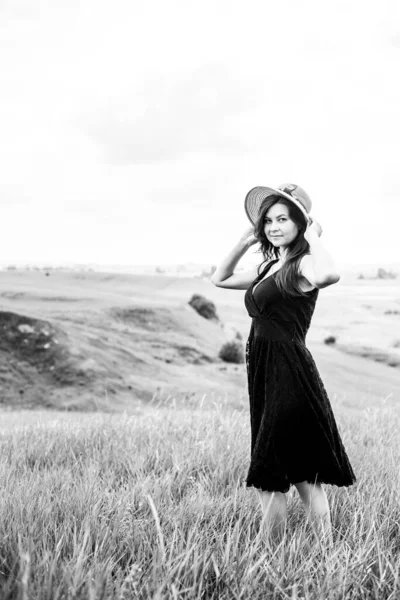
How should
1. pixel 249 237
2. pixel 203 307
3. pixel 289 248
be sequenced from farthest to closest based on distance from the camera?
pixel 203 307 < pixel 249 237 < pixel 289 248

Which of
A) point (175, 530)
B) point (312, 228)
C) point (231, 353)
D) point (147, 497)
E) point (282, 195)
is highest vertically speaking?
point (282, 195)

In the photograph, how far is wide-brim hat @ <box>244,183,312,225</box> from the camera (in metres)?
3.45

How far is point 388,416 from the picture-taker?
297 inches

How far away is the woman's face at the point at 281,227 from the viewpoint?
3.53 meters

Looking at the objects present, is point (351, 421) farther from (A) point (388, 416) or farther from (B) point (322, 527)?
(B) point (322, 527)

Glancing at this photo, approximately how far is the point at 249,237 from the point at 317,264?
74 cm

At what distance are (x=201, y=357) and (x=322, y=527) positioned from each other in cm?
1188

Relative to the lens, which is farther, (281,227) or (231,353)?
(231,353)

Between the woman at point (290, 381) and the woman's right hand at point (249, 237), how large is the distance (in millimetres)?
287

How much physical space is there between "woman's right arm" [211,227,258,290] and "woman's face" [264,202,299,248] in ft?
1.07

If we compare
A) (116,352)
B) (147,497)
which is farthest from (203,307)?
(147,497)

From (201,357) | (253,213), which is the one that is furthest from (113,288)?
(253,213)

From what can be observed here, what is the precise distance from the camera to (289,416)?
327cm

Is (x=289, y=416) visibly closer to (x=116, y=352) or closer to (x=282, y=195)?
(x=282, y=195)
